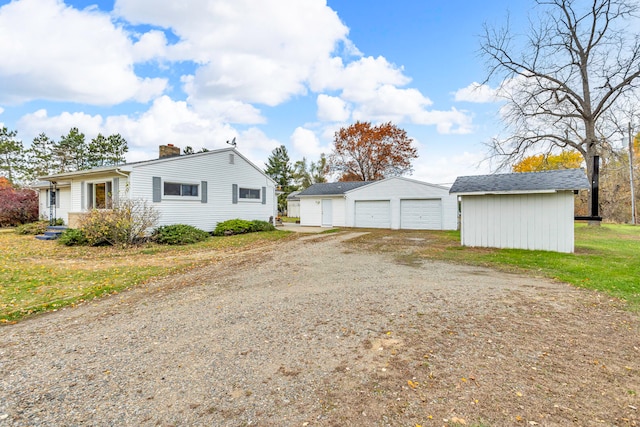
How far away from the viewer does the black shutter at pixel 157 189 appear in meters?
12.8

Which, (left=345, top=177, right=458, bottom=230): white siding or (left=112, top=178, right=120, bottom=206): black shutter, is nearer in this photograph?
(left=112, top=178, right=120, bottom=206): black shutter

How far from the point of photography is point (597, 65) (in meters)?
17.0

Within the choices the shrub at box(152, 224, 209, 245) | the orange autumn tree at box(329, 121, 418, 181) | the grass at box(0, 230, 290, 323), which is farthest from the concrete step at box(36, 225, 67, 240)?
the orange autumn tree at box(329, 121, 418, 181)

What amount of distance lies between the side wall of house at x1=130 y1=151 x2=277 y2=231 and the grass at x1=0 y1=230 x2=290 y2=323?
259 centimetres

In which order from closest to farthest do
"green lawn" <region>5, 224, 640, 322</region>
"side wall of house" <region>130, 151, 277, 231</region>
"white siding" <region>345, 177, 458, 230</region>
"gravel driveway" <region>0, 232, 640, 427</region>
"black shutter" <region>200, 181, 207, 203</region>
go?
"gravel driveway" <region>0, 232, 640, 427</region>
"green lawn" <region>5, 224, 640, 322</region>
"side wall of house" <region>130, 151, 277, 231</region>
"black shutter" <region>200, 181, 207, 203</region>
"white siding" <region>345, 177, 458, 230</region>

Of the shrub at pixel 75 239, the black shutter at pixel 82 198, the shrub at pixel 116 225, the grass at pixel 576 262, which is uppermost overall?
the black shutter at pixel 82 198

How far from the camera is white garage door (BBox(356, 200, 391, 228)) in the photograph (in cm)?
2000

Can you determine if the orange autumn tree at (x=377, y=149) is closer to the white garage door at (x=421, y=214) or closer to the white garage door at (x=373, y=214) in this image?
the white garage door at (x=373, y=214)

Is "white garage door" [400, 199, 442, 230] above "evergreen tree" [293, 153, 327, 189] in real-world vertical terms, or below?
below

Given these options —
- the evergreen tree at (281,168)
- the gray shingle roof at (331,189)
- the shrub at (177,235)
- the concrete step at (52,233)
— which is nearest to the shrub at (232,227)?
the shrub at (177,235)

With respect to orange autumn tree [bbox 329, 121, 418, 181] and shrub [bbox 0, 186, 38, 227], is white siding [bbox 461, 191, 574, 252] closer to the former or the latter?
orange autumn tree [bbox 329, 121, 418, 181]

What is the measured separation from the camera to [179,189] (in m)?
13.9

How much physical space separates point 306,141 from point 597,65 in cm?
2342

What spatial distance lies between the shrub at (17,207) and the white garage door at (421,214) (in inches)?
946
